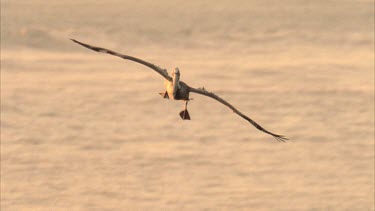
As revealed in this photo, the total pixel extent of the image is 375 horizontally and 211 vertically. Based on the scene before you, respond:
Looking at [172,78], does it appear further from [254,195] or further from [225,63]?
[225,63]

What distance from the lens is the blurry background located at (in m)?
39.1

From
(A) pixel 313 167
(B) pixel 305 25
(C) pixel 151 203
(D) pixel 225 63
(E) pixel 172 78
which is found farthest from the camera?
(B) pixel 305 25

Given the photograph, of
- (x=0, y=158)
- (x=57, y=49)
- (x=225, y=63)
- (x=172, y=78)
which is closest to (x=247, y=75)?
(x=225, y=63)

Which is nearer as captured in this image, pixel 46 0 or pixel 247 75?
pixel 247 75

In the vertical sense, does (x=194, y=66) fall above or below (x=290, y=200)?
above

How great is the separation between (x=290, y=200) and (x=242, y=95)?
8.63 meters

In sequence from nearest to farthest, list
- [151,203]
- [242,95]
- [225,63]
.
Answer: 1. [151,203]
2. [242,95]
3. [225,63]

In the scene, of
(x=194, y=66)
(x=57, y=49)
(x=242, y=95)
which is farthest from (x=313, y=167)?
(x=57, y=49)

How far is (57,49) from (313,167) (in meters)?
12.7

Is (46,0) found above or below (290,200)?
above

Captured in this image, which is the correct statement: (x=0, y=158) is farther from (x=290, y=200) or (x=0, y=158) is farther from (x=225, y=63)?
(x=225, y=63)

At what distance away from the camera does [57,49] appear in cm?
5131

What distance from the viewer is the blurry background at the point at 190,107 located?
128 feet

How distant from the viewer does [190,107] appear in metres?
44.7
